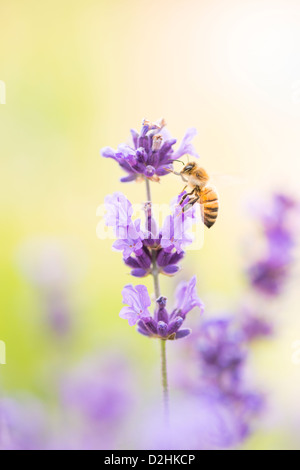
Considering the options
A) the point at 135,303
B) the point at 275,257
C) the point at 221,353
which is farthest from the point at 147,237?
the point at 275,257

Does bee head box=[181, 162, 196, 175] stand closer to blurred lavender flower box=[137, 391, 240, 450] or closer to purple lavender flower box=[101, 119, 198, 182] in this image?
purple lavender flower box=[101, 119, 198, 182]

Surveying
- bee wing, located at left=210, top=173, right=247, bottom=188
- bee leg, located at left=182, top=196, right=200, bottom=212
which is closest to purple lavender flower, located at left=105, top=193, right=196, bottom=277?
bee leg, located at left=182, top=196, right=200, bottom=212

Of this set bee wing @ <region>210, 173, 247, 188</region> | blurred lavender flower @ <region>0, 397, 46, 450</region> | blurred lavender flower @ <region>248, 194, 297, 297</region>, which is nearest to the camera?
blurred lavender flower @ <region>0, 397, 46, 450</region>

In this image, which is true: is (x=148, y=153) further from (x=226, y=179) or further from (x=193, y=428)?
(x=193, y=428)

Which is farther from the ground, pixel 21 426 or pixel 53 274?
pixel 53 274

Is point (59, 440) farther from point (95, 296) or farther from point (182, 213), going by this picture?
point (95, 296)

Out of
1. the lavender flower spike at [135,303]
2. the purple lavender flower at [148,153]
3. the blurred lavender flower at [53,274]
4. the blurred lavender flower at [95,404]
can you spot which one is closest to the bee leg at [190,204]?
the purple lavender flower at [148,153]

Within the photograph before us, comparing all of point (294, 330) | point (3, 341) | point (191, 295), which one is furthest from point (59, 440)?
point (294, 330)
